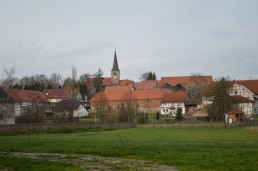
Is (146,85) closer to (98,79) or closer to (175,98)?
(98,79)

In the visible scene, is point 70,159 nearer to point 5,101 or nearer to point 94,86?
point 5,101

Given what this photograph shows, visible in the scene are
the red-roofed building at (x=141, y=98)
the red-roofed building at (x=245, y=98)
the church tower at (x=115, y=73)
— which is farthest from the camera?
the church tower at (x=115, y=73)

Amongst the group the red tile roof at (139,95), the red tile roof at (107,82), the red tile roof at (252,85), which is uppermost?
the red tile roof at (107,82)

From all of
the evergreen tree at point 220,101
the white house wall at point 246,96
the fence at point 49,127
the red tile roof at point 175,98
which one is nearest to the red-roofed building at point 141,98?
the red tile roof at point 175,98

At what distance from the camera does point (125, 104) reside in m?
96.8

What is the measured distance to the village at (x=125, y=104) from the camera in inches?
2798

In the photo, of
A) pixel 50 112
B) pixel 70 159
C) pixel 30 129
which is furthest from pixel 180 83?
pixel 70 159

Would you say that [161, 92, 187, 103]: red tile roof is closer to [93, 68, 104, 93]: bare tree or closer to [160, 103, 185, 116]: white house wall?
[160, 103, 185, 116]: white house wall

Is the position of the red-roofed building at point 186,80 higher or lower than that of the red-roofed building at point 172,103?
higher

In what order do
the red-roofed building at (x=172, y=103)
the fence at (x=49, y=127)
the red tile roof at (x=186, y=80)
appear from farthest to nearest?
1. the red tile roof at (x=186, y=80)
2. the red-roofed building at (x=172, y=103)
3. the fence at (x=49, y=127)

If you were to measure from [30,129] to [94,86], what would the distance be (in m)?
94.1

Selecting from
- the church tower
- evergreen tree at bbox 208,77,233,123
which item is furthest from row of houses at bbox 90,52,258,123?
the church tower

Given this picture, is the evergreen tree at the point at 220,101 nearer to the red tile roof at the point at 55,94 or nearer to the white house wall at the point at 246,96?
the white house wall at the point at 246,96

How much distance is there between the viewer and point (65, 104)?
8912cm
